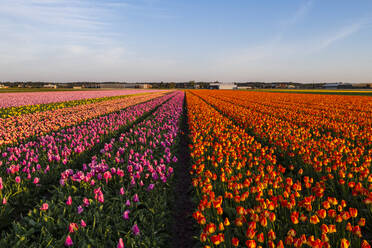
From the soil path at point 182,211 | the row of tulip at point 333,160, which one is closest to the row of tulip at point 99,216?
the soil path at point 182,211

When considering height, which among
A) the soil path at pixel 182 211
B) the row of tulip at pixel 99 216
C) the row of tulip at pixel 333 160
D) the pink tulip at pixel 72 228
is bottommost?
the soil path at pixel 182 211

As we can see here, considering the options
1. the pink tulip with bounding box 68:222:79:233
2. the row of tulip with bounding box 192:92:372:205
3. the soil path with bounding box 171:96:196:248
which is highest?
the row of tulip with bounding box 192:92:372:205

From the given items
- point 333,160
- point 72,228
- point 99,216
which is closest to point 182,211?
point 99,216

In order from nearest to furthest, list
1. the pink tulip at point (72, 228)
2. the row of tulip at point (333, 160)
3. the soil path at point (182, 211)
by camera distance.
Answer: the pink tulip at point (72, 228) → the soil path at point (182, 211) → the row of tulip at point (333, 160)

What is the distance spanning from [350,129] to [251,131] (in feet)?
13.2

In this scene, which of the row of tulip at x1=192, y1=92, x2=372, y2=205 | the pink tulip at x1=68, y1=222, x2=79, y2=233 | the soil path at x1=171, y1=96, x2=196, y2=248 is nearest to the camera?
the pink tulip at x1=68, y1=222, x2=79, y2=233

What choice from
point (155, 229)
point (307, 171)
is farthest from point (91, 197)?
point (307, 171)

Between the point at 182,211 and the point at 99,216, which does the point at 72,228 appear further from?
the point at 182,211

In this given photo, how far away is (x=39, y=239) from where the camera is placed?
298cm

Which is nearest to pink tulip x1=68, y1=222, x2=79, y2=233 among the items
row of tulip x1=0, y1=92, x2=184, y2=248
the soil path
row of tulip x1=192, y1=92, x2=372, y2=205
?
row of tulip x1=0, y1=92, x2=184, y2=248

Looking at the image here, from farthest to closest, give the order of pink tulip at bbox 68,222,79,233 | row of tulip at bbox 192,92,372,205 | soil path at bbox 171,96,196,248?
row of tulip at bbox 192,92,372,205 → soil path at bbox 171,96,196,248 → pink tulip at bbox 68,222,79,233

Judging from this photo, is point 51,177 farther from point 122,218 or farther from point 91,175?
point 122,218

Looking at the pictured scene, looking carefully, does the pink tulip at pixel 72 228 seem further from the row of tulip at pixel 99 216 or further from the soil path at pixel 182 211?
the soil path at pixel 182 211

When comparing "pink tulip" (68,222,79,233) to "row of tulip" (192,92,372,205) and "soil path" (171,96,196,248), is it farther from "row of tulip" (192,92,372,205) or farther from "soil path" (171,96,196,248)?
"row of tulip" (192,92,372,205)
